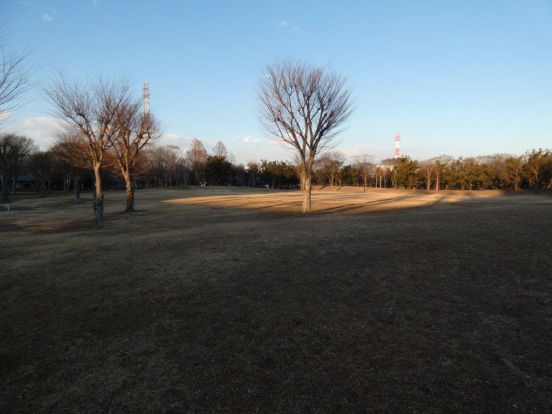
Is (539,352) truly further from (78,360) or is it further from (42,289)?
(42,289)

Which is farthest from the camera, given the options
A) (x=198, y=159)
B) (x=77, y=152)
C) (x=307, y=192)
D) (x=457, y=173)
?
(x=198, y=159)

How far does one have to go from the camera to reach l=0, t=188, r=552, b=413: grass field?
11.1ft

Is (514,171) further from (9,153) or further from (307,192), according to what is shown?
(9,153)

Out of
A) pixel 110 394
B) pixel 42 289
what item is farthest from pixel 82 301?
pixel 110 394

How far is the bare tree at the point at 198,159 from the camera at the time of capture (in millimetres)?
87812

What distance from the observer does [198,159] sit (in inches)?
3504

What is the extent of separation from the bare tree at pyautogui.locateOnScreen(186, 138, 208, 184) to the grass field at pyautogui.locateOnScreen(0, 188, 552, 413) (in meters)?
80.7

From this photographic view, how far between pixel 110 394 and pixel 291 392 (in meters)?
2.01

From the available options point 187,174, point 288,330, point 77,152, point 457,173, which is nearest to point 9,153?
point 77,152

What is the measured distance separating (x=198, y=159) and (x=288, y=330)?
290 feet

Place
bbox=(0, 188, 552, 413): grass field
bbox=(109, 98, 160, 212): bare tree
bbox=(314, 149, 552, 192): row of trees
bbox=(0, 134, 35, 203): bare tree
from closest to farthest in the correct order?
bbox=(0, 188, 552, 413): grass field, bbox=(109, 98, 160, 212): bare tree, bbox=(0, 134, 35, 203): bare tree, bbox=(314, 149, 552, 192): row of trees

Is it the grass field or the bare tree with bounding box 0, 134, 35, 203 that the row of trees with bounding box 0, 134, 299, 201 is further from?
the grass field

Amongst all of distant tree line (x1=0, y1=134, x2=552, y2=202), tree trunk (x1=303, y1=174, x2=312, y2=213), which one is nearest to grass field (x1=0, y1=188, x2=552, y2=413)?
tree trunk (x1=303, y1=174, x2=312, y2=213)

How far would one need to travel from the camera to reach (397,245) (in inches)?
374
